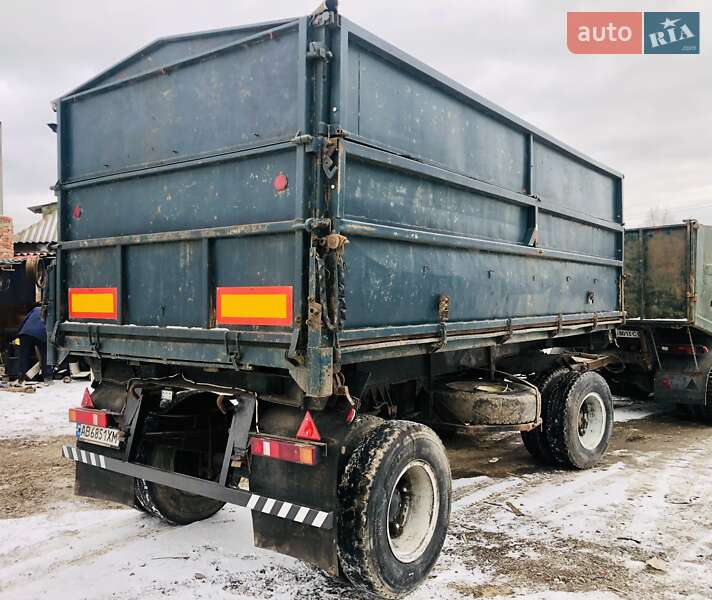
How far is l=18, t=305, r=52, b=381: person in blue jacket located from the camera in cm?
1073

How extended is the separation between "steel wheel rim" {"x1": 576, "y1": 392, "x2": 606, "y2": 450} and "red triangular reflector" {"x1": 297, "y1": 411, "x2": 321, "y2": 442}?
3678 millimetres

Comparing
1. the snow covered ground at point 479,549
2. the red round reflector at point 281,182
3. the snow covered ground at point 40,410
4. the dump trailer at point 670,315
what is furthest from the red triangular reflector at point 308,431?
the dump trailer at point 670,315

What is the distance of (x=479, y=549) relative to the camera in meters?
3.91

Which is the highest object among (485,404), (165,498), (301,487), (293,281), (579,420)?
(293,281)

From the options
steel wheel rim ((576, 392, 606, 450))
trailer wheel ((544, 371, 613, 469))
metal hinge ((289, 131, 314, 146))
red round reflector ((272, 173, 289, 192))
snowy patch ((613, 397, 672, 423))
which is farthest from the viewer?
snowy patch ((613, 397, 672, 423))

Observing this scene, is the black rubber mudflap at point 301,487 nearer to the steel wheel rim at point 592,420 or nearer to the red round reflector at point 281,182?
the red round reflector at point 281,182

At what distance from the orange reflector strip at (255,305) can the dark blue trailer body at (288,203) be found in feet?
0.08

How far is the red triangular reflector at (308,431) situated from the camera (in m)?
3.11

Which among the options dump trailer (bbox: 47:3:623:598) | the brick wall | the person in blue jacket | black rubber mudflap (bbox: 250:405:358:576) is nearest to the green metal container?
dump trailer (bbox: 47:3:623:598)

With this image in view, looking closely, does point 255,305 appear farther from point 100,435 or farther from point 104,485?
point 104,485

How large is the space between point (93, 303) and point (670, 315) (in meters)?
7.03

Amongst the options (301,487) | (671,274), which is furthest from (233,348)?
(671,274)

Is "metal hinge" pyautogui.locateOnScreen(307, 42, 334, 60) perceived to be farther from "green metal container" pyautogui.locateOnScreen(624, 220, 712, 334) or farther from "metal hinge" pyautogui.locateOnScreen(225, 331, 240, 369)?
"green metal container" pyautogui.locateOnScreen(624, 220, 712, 334)

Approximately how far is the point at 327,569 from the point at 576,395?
3.40 metres
